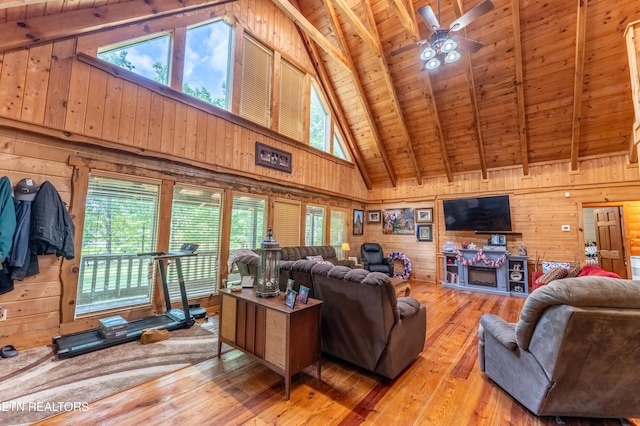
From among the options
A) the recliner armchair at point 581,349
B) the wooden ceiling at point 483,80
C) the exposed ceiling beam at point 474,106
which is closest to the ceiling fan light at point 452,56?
the wooden ceiling at point 483,80

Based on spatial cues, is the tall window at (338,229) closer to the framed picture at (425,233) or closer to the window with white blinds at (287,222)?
the window with white blinds at (287,222)

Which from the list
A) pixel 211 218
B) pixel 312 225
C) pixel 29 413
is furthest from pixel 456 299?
pixel 29 413

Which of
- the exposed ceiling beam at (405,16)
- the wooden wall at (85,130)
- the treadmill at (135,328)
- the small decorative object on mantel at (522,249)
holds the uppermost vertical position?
the exposed ceiling beam at (405,16)

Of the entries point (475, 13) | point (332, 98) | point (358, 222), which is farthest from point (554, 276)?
point (332, 98)

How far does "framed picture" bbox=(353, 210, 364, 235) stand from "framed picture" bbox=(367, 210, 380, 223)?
288 millimetres

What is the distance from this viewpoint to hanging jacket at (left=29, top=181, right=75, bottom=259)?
2.87m

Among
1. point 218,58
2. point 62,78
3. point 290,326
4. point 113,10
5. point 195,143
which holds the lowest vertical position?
point 290,326

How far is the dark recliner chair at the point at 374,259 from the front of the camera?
724cm

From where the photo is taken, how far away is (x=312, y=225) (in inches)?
272

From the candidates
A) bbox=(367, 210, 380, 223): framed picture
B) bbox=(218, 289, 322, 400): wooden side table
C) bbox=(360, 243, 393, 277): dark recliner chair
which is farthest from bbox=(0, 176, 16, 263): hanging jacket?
bbox=(367, 210, 380, 223): framed picture

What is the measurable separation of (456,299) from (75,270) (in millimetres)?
6414

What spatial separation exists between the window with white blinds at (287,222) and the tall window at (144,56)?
9.92ft

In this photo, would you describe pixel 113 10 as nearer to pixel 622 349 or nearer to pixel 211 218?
pixel 211 218

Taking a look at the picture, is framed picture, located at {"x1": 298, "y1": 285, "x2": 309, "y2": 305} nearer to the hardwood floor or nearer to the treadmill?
the hardwood floor
